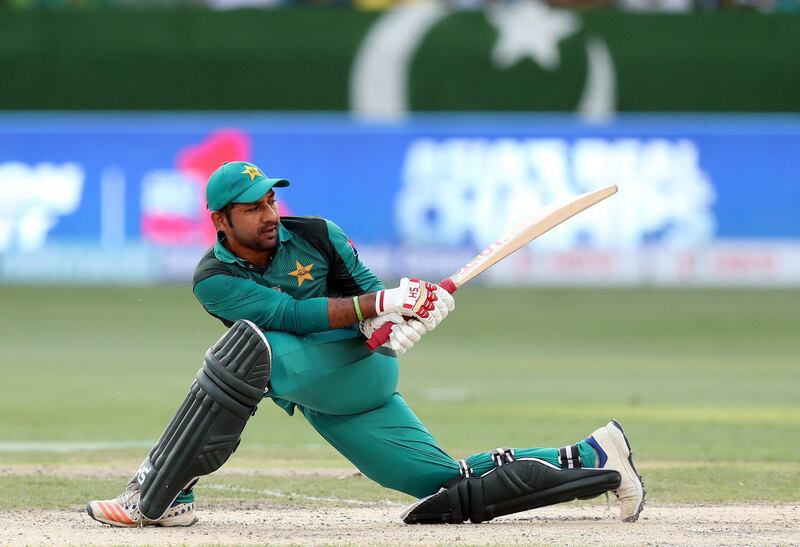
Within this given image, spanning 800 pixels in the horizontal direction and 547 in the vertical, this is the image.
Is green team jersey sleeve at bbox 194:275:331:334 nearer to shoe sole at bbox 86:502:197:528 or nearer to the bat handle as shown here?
the bat handle

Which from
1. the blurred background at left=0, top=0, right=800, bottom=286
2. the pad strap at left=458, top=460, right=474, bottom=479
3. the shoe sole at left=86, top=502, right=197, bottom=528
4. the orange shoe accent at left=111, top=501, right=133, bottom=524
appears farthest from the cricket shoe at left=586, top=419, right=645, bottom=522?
the blurred background at left=0, top=0, right=800, bottom=286

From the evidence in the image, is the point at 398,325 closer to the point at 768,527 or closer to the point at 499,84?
the point at 768,527

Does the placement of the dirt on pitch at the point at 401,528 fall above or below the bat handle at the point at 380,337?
below

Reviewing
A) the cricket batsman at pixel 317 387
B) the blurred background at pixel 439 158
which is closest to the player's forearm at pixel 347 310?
the cricket batsman at pixel 317 387

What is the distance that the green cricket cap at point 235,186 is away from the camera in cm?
554

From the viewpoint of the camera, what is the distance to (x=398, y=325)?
5488mm

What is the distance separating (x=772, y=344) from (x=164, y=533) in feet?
37.1

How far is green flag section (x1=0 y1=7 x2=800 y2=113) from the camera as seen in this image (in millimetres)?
16719

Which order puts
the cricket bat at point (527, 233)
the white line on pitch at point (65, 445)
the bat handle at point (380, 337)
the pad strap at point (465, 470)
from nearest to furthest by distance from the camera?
the bat handle at point (380, 337), the pad strap at point (465, 470), the cricket bat at point (527, 233), the white line on pitch at point (65, 445)

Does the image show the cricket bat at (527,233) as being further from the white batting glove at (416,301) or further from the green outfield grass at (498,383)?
the green outfield grass at (498,383)

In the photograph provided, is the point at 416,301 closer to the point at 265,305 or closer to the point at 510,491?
the point at 265,305

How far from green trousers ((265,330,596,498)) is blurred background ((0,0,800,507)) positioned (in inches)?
322

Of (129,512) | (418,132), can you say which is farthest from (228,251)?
(418,132)

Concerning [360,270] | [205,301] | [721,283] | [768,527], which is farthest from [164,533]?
[721,283]
